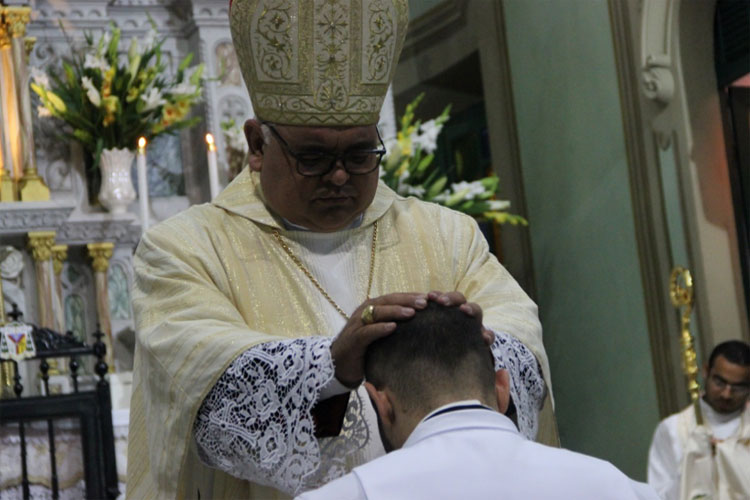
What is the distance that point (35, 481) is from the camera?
5.46 metres

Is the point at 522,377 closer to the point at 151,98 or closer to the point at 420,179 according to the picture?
the point at 420,179

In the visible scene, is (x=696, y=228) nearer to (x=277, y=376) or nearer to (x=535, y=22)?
(x=535, y=22)

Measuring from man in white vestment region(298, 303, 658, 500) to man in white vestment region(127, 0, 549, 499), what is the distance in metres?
0.25

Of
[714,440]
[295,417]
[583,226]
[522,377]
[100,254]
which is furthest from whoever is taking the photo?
[583,226]

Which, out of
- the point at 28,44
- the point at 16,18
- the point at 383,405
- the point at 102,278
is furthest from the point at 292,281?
the point at 28,44

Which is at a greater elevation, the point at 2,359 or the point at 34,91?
the point at 34,91

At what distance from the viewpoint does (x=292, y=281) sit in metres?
→ 3.01

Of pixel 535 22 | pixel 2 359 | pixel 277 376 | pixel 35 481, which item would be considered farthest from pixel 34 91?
pixel 277 376

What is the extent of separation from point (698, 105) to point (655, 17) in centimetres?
50

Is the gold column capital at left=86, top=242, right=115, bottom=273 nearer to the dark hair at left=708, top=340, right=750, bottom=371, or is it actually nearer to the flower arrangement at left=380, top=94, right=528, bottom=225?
the flower arrangement at left=380, top=94, right=528, bottom=225

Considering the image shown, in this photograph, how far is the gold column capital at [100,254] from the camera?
23.5 feet

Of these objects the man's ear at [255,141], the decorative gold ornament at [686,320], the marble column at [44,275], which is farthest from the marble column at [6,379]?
the man's ear at [255,141]

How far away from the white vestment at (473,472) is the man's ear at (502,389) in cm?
25

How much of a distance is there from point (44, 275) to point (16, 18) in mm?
1228
